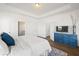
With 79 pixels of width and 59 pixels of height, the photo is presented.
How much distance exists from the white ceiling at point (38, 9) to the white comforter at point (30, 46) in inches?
15.8

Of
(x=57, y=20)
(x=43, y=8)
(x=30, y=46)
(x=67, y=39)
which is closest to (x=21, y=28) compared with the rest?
(x=30, y=46)

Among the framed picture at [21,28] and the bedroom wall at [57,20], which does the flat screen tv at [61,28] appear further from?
the framed picture at [21,28]

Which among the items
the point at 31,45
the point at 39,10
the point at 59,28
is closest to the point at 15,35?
the point at 31,45

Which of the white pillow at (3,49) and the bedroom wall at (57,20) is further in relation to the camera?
the bedroom wall at (57,20)

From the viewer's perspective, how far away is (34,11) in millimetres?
1358

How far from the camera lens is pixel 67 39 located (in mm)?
1370

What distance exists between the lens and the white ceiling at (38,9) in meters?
1.22

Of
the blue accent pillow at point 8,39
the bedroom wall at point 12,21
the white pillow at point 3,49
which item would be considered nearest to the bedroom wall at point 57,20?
the bedroom wall at point 12,21

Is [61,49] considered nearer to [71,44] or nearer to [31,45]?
[71,44]

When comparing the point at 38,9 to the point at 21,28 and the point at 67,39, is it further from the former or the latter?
the point at 67,39

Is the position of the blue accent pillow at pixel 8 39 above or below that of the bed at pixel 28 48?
above

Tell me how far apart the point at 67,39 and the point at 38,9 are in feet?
2.12

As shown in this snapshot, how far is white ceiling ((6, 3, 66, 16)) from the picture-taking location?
1225mm

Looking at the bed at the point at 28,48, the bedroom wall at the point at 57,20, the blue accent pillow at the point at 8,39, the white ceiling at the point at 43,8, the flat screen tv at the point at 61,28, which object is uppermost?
the white ceiling at the point at 43,8
